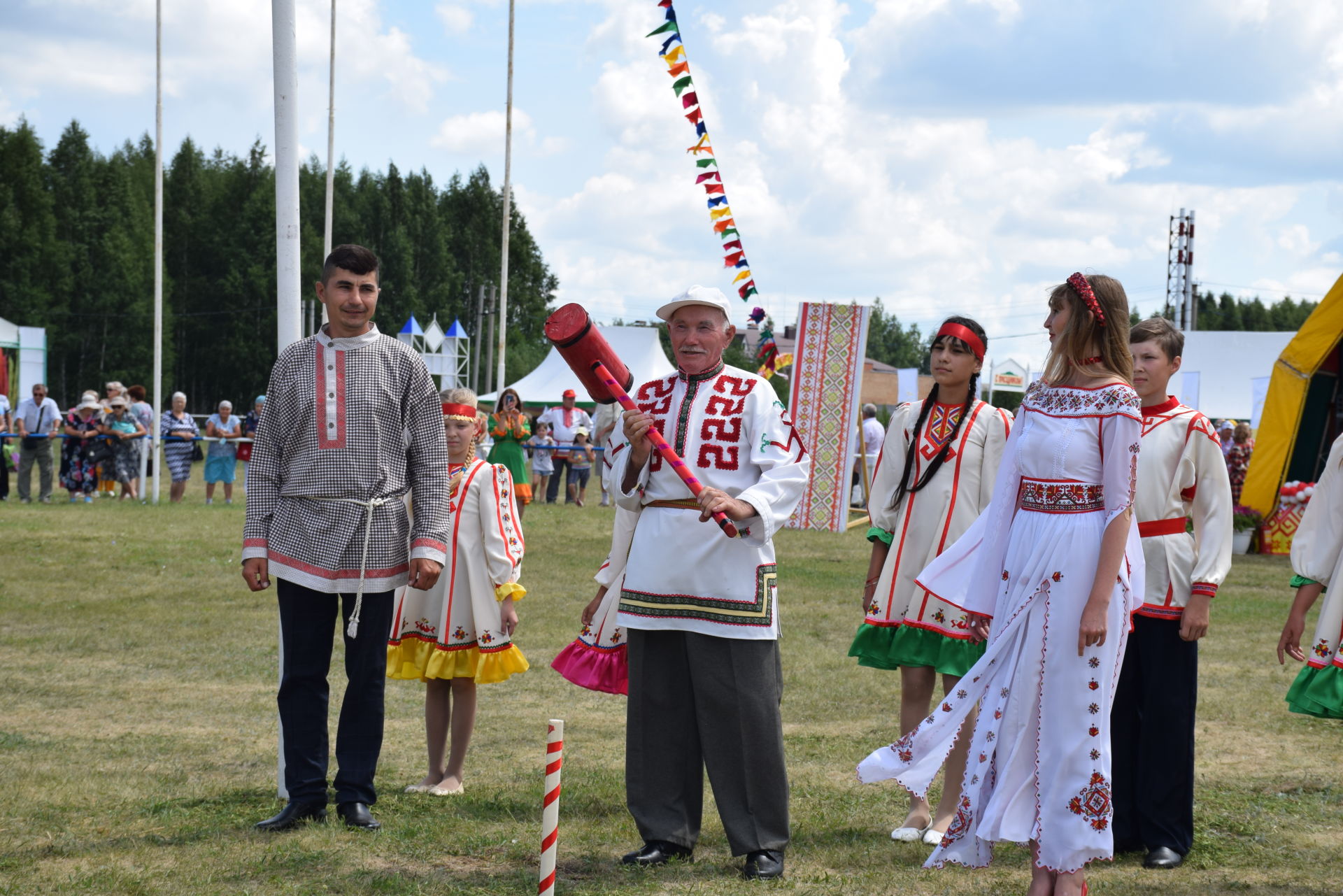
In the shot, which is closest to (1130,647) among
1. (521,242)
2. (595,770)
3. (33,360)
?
(595,770)

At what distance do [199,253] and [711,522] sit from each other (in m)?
62.4

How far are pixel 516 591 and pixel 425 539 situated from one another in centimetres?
79

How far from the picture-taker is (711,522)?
4469 mm

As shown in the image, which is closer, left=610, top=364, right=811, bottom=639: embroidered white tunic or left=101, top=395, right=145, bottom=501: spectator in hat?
left=610, top=364, right=811, bottom=639: embroidered white tunic

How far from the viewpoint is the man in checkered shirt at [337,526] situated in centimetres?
479

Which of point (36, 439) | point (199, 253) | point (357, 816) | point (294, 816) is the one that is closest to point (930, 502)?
point (357, 816)

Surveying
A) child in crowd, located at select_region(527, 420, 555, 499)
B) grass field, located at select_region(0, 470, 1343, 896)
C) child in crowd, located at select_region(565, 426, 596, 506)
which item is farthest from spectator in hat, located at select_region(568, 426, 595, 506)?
grass field, located at select_region(0, 470, 1343, 896)

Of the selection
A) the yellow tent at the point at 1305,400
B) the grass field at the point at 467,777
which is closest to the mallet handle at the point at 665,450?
the grass field at the point at 467,777

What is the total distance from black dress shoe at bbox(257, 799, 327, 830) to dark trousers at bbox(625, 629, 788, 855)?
3.91 feet

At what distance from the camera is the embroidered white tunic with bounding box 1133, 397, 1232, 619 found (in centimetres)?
467

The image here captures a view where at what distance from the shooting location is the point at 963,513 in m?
5.15

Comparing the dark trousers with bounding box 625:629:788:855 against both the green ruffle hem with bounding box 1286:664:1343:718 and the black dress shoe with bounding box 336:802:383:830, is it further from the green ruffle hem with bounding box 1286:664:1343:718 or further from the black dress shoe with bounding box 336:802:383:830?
the green ruffle hem with bounding box 1286:664:1343:718

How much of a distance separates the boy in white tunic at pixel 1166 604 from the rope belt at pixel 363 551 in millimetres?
2805

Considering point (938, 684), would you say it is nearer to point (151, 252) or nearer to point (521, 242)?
point (151, 252)
